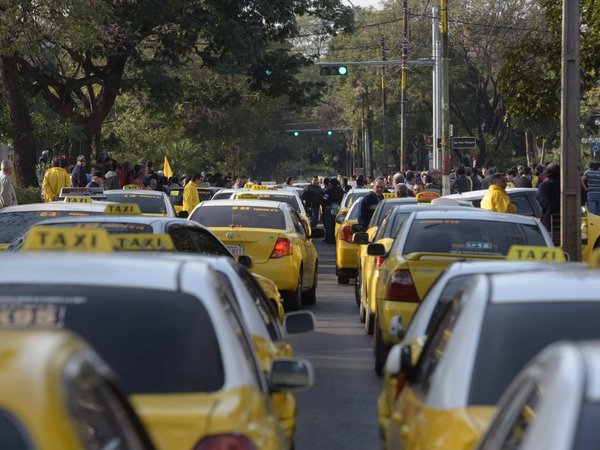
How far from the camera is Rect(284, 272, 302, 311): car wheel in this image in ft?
59.5

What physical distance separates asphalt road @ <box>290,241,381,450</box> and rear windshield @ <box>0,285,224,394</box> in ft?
12.0

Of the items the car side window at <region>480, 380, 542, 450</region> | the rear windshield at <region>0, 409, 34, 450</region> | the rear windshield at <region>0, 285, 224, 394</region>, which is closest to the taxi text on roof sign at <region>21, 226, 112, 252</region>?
the rear windshield at <region>0, 285, 224, 394</region>

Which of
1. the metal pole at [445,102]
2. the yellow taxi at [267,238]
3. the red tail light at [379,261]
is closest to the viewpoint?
the red tail light at [379,261]

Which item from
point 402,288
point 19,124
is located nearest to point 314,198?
point 19,124

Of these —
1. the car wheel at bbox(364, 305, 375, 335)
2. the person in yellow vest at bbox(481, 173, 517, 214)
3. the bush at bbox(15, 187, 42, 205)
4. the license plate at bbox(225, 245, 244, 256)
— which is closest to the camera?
the car wheel at bbox(364, 305, 375, 335)

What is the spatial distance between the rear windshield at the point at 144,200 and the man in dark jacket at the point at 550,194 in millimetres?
6107

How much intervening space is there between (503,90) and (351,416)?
14.1 meters

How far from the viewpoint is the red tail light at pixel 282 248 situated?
703 inches

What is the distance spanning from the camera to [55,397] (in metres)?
2.96

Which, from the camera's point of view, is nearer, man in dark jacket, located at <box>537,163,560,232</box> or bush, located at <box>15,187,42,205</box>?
man in dark jacket, located at <box>537,163,560,232</box>

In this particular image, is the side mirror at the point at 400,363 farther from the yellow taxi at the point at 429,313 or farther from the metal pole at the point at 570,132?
the metal pole at the point at 570,132

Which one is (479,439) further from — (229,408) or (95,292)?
(95,292)

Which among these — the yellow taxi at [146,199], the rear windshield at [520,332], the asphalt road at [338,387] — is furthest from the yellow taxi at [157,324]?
the yellow taxi at [146,199]

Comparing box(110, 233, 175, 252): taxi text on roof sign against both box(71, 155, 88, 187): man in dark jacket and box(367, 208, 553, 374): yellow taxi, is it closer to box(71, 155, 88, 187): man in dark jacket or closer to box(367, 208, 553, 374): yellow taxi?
box(367, 208, 553, 374): yellow taxi
